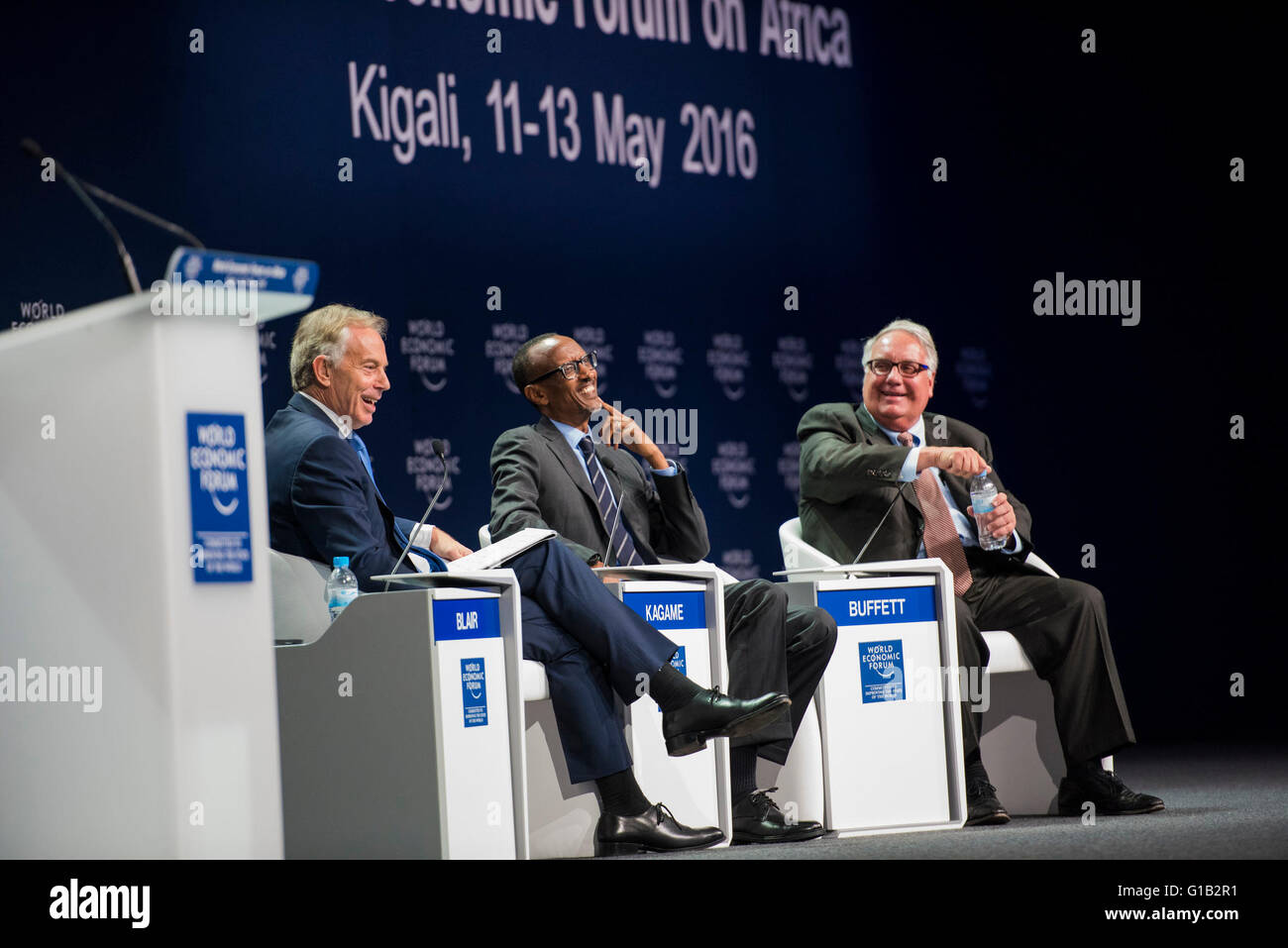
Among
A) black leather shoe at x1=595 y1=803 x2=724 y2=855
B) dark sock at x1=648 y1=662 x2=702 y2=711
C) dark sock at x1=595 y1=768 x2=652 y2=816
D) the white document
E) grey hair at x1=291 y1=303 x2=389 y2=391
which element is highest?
grey hair at x1=291 y1=303 x2=389 y2=391

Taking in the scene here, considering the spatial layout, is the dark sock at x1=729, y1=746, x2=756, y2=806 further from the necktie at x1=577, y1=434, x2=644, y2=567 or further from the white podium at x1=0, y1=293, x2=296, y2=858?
the white podium at x1=0, y1=293, x2=296, y2=858

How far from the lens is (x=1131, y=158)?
6.76 metres

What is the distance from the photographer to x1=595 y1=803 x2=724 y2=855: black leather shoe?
12.1 feet

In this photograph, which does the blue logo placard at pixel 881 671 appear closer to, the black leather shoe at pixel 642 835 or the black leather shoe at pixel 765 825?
the black leather shoe at pixel 765 825

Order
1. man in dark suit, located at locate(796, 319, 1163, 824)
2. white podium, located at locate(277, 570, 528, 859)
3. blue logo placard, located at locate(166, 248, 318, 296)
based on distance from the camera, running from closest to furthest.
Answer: blue logo placard, located at locate(166, 248, 318, 296)
white podium, located at locate(277, 570, 528, 859)
man in dark suit, located at locate(796, 319, 1163, 824)

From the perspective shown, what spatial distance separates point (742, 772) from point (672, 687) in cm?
40

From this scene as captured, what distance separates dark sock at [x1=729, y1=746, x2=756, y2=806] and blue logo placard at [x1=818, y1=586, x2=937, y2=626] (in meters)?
0.43

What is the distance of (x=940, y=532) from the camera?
4.68 metres

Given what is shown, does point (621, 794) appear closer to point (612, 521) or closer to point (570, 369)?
point (612, 521)

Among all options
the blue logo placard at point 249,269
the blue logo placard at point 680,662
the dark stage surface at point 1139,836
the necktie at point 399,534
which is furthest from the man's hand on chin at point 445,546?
the blue logo placard at point 249,269

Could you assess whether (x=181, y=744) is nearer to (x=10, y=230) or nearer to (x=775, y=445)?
(x=10, y=230)

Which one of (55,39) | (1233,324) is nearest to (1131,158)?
(1233,324)

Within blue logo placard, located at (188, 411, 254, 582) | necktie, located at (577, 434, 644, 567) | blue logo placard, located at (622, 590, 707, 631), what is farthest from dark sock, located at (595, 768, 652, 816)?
blue logo placard, located at (188, 411, 254, 582)

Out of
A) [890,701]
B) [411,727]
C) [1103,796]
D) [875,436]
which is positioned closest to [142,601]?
[411,727]
